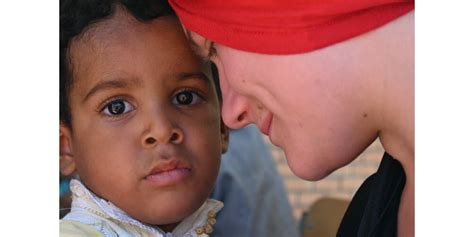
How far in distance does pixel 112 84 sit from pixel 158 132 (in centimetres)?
11

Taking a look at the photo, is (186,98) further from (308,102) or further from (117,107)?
(308,102)

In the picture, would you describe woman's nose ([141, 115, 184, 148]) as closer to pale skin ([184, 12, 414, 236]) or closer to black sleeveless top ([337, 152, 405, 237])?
pale skin ([184, 12, 414, 236])

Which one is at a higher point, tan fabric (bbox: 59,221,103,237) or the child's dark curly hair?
the child's dark curly hair

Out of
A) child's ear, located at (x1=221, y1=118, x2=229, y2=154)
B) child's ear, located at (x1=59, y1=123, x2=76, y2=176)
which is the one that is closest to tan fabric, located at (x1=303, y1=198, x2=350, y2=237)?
child's ear, located at (x1=221, y1=118, x2=229, y2=154)

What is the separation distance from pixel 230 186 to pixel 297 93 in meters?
1.00

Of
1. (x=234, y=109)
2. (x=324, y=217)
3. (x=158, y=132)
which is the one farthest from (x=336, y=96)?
(x=324, y=217)

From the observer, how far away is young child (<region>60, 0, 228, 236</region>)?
1.34m

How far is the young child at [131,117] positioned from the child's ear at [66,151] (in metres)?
0.02

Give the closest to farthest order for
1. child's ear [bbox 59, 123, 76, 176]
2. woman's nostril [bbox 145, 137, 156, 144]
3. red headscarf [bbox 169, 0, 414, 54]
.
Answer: red headscarf [bbox 169, 0, 414, 54]
woman's nostril [bbox 145, 137, 156, 144]
child's ear [bbox 59, 123, 76, 176]

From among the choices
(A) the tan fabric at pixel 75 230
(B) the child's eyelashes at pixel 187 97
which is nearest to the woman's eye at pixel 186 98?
(B) the child's eyelashes at pixel 187 97

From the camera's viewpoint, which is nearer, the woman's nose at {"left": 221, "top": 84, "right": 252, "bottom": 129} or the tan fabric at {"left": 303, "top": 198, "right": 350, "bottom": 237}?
the woman's nose at {"left": 221, "top": 84, "right": 252, "bottom": 129}

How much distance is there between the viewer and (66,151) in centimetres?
146

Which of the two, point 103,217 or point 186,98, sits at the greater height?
point 186,98
